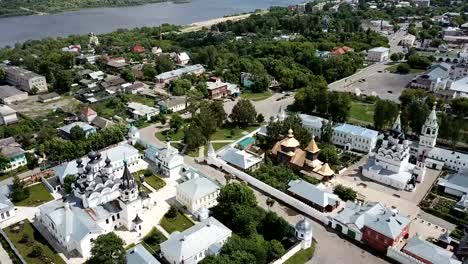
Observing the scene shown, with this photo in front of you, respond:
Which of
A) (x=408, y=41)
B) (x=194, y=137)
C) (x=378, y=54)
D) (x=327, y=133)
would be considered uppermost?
(x=408, y=41)

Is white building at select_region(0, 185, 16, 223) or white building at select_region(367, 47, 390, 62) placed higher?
white building at select_region(367, 47, 390, 62)

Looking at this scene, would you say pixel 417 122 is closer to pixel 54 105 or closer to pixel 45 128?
pixel 45 128

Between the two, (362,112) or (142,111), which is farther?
(362,112)

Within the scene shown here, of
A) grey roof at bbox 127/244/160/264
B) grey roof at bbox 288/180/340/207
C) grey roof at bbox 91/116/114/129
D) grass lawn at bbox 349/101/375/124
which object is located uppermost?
grey roof at bbox 91/116/114/129

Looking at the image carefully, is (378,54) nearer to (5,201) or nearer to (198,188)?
(198,188)

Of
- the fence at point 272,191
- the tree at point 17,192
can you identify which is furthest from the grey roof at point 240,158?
the tree at point 17,192

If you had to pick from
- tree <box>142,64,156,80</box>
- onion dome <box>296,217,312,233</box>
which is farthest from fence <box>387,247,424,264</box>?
tree <box>142,64,156,80</box>

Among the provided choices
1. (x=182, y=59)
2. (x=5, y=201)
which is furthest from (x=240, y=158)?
(x=182, y=59)

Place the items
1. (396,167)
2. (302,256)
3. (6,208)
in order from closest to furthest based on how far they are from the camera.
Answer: (302,256), (6,208), (396,167)

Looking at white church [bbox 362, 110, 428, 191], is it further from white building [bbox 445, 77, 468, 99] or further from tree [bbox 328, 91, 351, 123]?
white building [bbox 445, 77, 468, 99]
